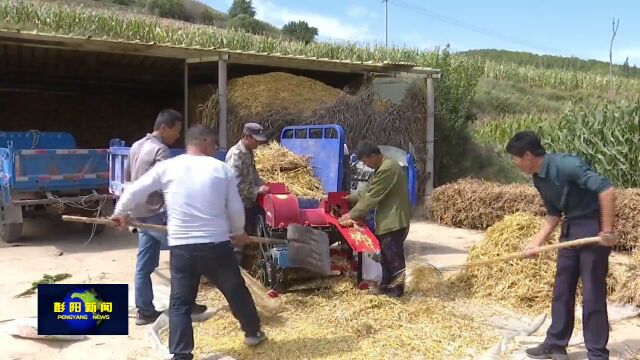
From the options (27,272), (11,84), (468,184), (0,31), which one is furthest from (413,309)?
(11,84)

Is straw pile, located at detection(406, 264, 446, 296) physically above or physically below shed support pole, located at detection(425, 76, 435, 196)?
below

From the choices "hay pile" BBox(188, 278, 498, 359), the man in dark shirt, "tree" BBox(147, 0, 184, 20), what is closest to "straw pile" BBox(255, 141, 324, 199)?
"hay pile" BBox(188, 278, 498, 359)

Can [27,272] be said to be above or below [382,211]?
below

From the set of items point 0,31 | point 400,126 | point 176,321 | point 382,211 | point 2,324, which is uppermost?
point 0,31

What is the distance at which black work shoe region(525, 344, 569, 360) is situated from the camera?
434 centimetres

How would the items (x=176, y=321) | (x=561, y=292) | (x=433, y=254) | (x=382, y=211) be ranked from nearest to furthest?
(x=176, y=321), (x=561, y=292), (x=382, y=211), (x=433, y=254)

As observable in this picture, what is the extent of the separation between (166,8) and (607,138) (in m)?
42.7

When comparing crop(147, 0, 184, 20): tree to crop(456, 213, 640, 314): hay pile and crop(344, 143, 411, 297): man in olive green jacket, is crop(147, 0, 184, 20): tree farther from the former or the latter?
crop(344, 143, 411, 297): man in olive green jacket

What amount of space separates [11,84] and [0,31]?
6.26 metres

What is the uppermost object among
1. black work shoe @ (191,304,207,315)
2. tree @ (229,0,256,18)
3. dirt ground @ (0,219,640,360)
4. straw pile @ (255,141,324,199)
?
tree @ (229,0,256,18)

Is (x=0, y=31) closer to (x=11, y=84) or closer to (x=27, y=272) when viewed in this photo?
(x=27, y=272)

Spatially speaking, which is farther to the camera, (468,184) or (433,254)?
(468,184)

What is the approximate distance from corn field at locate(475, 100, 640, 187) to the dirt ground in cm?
314

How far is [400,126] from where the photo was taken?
12164 mm
